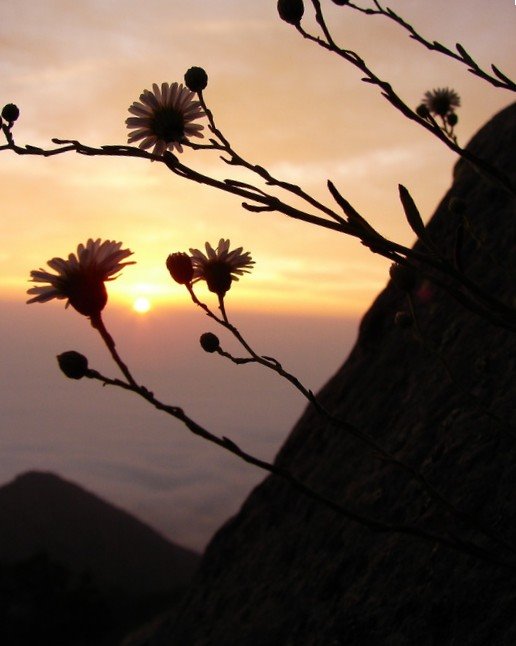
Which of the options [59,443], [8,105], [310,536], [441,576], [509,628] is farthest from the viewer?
[59,443]

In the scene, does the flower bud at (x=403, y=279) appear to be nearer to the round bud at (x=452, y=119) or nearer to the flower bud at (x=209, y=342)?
the flower bud at (x=209, y=342)

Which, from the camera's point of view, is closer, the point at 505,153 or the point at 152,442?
the point at 505,153

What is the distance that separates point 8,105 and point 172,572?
1730cm

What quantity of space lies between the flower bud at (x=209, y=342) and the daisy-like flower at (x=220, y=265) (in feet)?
0.68

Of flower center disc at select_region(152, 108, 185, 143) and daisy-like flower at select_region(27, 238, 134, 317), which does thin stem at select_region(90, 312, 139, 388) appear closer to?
daisy-like flower at select_region(27, 238, 134, 317)

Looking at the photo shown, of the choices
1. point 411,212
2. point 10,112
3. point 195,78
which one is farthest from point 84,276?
point 411,212

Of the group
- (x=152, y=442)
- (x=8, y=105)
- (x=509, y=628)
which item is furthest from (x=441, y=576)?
(x=152, y=442)

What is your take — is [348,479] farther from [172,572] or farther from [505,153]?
[172,572]

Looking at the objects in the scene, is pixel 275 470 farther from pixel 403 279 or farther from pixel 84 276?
pixel 403 279

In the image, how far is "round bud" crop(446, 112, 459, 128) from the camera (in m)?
4.38

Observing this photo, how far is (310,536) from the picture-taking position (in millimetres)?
4293

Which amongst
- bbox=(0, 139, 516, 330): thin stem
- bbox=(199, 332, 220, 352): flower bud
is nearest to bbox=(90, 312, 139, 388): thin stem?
bbox=(0, 139, 516, 330): thin stem

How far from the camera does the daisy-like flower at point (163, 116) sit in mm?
2590

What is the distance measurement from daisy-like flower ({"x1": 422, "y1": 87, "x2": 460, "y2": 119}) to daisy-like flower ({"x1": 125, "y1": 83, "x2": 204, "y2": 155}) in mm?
2288
